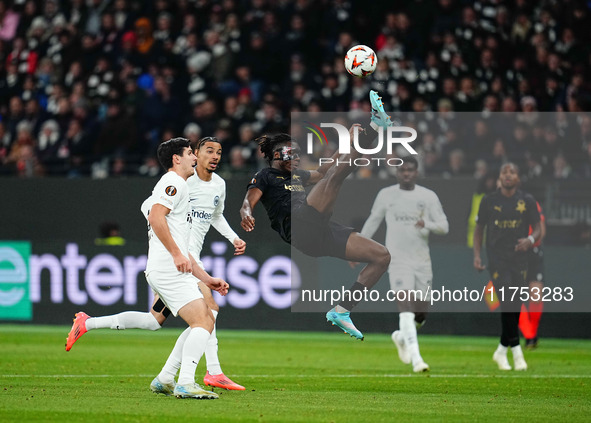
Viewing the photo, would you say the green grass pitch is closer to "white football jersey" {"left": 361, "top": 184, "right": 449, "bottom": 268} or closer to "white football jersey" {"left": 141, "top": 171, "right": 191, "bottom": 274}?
"white football jersey" {"left": 141, "top": 171, "right": 191, "bottom": 274}

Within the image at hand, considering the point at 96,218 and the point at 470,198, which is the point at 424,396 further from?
the point at 96,218

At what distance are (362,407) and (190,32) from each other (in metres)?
12.7

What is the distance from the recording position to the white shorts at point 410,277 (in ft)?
42.5

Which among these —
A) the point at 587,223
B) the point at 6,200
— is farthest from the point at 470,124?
the point at 6,200

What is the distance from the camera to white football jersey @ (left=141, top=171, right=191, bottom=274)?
901cm

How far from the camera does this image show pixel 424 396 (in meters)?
9.96

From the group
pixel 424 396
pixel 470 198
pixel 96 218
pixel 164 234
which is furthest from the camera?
pixel 96 218

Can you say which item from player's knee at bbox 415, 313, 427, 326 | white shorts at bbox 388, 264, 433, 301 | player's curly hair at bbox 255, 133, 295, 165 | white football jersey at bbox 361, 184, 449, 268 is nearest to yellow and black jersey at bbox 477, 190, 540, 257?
white football jersey at bbox 361, 184, 449, 268

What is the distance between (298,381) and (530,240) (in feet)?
12.9

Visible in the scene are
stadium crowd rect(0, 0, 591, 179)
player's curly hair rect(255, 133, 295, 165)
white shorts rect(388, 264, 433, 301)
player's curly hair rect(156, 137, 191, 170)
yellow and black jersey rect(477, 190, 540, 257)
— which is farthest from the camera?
stadium crowd rect(0, 0, 591, 179)

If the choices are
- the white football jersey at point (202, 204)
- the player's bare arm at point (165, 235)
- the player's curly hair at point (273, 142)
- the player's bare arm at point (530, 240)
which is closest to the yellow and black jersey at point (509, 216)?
the player's bare arm at point (530, 240)

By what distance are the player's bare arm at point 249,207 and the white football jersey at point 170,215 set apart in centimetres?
130

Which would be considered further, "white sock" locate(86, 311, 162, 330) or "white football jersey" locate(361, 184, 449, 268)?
"white football jersey" locate(361, 184, 449, 268)

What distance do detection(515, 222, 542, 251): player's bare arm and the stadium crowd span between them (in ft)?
7.82
